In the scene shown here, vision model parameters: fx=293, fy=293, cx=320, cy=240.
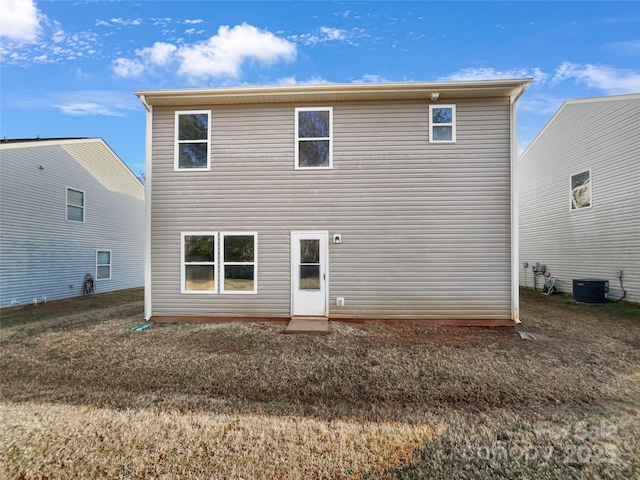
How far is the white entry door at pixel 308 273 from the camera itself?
7004 millimetres

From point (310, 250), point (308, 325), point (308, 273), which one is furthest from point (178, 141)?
point (308, 325)

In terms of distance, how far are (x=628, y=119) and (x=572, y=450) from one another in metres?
11.1

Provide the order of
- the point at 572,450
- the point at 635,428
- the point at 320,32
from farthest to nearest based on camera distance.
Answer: the point at 320,32, the point at 635,428, the point at 572,450

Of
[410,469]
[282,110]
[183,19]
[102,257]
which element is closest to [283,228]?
[282,110]

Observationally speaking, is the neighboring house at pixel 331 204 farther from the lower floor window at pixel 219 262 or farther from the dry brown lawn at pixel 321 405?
the dry brown lawn at pixel 321 405

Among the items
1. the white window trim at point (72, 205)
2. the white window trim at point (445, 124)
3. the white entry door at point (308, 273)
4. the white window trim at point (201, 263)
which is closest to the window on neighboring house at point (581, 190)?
the white window trim at point (445, 124)

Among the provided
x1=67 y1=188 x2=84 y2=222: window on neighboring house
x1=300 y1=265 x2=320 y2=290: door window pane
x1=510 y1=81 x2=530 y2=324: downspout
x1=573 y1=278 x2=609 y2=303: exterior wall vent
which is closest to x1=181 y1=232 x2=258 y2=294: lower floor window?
x1=300 y1=265 x2=320 y2=290: door window pane

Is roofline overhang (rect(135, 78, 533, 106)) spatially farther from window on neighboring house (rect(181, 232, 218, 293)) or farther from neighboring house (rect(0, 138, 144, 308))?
neighboring house (rect(0, 138, 144, 308))

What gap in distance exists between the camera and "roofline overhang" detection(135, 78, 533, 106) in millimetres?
6496

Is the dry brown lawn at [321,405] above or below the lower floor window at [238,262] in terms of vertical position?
below

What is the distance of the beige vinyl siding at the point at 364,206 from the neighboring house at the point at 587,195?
531 cm

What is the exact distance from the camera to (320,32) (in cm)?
952

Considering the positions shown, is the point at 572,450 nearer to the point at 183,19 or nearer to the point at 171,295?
the point at 171,295

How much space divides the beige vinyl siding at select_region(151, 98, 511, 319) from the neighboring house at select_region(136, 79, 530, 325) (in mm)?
25
